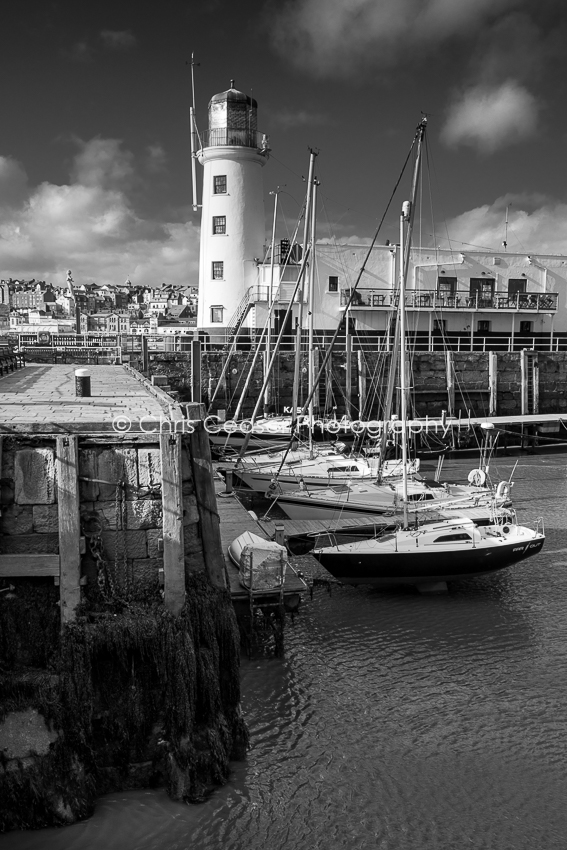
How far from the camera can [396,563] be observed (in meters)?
16.5

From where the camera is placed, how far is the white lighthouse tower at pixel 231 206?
42.4 meters

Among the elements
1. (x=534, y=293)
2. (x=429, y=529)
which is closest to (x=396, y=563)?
(x=429, y=529)

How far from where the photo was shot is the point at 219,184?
42.9 metres

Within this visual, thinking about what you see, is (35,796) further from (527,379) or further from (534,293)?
(534,293)

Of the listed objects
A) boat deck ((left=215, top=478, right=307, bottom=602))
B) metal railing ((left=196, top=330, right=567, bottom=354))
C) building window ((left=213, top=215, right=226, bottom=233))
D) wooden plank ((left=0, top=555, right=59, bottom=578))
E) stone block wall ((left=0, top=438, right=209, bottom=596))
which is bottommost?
boat deck ((left=215, top=478, right=307, bottom=602))

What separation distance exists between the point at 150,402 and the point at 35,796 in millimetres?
7355

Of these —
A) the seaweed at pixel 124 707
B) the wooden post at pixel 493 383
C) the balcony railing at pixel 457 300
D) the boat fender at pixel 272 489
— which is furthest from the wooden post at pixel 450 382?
the seaweed at pixel 124 707

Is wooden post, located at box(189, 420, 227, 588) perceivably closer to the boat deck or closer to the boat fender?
the boat deck

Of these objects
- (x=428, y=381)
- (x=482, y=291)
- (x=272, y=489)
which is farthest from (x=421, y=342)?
(x=272, y=489)

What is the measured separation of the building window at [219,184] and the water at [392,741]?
31889mm

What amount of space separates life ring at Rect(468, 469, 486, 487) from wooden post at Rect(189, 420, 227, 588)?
46.8 ft

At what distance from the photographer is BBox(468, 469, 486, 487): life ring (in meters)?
22.5

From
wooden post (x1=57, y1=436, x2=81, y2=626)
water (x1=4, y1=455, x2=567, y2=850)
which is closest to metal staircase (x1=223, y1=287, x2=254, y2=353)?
water (x1=4, y1=455, x2=567, y2=850)

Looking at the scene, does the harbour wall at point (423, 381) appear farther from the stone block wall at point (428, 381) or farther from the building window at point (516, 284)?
the building window at point (516, 284)
